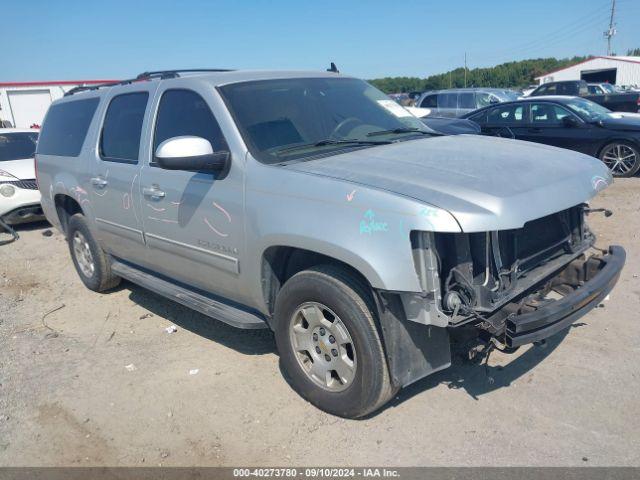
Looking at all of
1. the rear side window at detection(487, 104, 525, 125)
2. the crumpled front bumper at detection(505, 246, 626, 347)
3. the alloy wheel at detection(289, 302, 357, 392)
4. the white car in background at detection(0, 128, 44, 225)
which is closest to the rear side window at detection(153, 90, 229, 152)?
the alloy wheel at detection(289, 302, 357, 392)

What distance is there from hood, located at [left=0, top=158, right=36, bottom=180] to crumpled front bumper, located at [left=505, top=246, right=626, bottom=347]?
8.56 m

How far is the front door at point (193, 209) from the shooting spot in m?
3.57

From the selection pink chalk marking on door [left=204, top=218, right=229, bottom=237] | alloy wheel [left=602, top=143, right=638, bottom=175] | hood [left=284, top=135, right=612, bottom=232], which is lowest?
alloy wheel [left=602, top=143, right=638, bottom=175]

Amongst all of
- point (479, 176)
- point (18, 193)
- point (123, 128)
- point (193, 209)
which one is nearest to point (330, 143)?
point (193, 209)

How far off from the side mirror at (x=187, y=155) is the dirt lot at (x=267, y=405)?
60.2 inches

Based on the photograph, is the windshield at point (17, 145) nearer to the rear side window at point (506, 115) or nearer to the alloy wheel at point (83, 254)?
the alloy wheel at point (83, 254)

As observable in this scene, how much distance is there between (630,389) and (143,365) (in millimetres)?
3346

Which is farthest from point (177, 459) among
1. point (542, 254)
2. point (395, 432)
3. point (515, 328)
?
point (542, 254)

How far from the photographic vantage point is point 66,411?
3.67 metres

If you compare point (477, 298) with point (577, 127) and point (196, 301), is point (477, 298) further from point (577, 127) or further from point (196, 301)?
point (577, 127)

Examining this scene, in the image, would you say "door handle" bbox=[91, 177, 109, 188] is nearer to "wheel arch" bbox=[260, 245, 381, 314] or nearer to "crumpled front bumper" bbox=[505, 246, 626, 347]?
"wheel arch" bbox=[260, 245, 381, 314]

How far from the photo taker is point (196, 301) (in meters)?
4.09

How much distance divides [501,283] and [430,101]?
15.1m

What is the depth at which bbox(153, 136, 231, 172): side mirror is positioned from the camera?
335 cm
